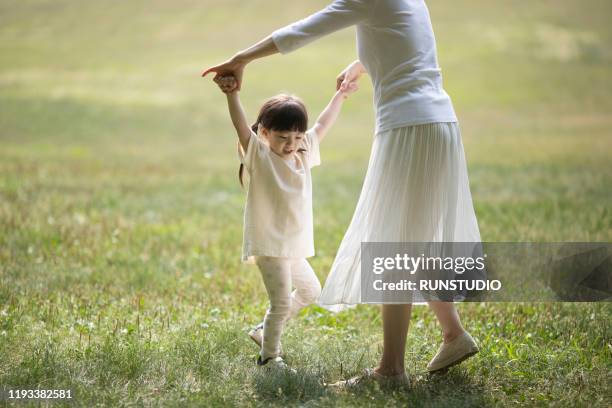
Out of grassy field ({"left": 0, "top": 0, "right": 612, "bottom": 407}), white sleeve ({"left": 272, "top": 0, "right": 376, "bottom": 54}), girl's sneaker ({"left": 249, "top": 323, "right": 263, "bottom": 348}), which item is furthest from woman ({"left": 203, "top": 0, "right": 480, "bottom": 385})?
girl's sneaker ({"left": 249, "top": 323, "right": 263, "bottom": 348})

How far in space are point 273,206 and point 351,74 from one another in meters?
0.96

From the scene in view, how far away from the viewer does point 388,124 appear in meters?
4.13

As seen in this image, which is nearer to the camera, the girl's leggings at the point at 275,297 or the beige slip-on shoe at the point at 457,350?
the beige slip-on shoe at the point at 457,350

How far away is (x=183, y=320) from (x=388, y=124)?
2.20m

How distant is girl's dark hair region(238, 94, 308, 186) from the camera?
168 inches


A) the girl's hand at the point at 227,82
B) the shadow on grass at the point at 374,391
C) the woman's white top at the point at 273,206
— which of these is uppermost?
the girl's hand at the point at 227,82

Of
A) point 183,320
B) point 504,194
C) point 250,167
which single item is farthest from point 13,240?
point 504,194

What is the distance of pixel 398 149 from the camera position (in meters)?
4.11

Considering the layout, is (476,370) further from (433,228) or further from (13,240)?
(13,240)

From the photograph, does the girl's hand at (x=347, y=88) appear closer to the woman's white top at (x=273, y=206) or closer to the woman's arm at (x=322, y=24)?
the woman's white top at (x=273, y=206)

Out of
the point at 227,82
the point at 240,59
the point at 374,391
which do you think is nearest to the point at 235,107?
the point at 227,82

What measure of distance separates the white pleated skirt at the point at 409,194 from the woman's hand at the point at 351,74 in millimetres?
603

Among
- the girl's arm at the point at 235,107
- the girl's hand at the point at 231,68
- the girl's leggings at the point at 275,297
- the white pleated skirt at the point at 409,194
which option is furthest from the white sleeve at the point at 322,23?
the girl's leggings at the point at 275,297

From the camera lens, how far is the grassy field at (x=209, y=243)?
4250 millimetres
